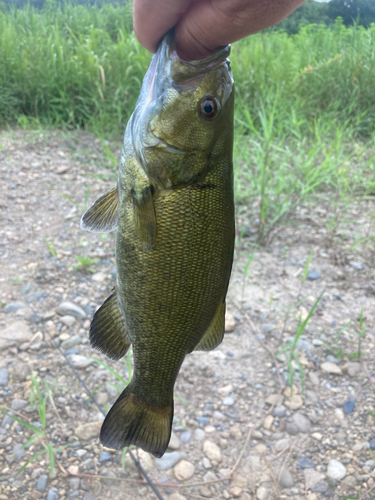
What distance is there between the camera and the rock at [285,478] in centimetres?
204

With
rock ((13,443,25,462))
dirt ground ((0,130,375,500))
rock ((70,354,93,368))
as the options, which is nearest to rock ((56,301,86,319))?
dirt ground ((0,130,375,500))

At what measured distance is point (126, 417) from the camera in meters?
1.33

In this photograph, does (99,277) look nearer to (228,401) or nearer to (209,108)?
(228,401)

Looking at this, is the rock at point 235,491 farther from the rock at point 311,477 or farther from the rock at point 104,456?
the rock at point 104,456

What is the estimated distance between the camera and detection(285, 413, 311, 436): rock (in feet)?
7.48

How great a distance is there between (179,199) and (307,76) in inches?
208

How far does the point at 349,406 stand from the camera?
2385mm

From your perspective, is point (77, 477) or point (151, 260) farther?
point (77, 477)

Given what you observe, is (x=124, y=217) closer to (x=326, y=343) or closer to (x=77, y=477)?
(x=77, y=477)

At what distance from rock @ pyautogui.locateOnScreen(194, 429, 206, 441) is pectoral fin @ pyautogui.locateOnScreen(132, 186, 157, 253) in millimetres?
1458

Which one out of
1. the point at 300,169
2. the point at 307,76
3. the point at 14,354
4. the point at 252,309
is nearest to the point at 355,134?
the point at 307,76

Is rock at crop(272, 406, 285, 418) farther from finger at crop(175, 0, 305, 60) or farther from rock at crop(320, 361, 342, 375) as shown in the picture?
finger at crop(175, 0, 305, 60)

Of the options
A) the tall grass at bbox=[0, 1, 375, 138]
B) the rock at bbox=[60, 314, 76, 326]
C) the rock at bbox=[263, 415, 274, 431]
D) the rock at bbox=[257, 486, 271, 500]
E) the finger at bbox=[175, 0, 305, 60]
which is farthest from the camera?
the tall grass at bbox=[0, 1, 375, 138]

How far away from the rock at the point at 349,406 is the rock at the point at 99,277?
1896mm
